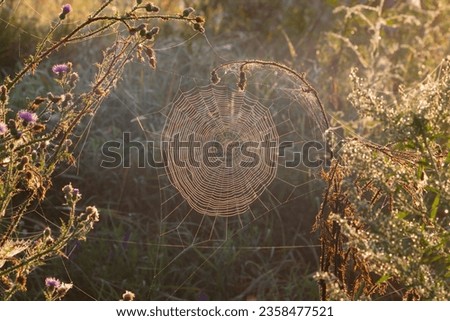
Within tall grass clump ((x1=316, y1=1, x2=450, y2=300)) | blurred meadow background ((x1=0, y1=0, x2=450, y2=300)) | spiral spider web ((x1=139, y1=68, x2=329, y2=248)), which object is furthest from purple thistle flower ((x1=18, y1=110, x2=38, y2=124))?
spiral spider web ((x1=139, y1=68, x2=329, y2=248))

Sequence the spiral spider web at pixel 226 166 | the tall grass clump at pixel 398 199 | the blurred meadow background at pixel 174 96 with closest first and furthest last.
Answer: the tall grass clump at pixel 398 199
the blurred meadow background at pixel 174 96
the spiral spider web at pixel 226 166

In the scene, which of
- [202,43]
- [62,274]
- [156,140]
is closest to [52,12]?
[202,43]

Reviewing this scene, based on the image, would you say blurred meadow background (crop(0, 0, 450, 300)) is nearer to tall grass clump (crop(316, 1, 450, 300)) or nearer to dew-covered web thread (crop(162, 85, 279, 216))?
dew-covered web thread (crop(162, 85, 279, 216))

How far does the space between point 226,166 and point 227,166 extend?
0.10ft

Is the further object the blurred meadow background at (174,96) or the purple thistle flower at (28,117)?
the blurred meadow background at (174,96)

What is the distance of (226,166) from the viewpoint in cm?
445

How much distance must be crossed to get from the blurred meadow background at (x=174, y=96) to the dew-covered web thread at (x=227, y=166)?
87 mm

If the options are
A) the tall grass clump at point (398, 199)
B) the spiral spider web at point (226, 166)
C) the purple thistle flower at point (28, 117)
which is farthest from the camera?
the spiral spider web at point (226, 166)

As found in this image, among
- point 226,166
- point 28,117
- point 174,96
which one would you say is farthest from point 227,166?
point 28,117

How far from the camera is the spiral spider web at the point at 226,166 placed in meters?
4.07

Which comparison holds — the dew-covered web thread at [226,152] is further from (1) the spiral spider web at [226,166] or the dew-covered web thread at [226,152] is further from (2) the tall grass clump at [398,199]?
(2) the tall grass clump at [398,199]

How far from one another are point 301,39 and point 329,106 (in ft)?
3.95

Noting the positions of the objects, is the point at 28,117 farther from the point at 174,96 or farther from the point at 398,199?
the point at 174,96

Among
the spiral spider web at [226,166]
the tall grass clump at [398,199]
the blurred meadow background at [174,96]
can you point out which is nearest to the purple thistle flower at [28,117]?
the blurred meadow background at [174,96]
